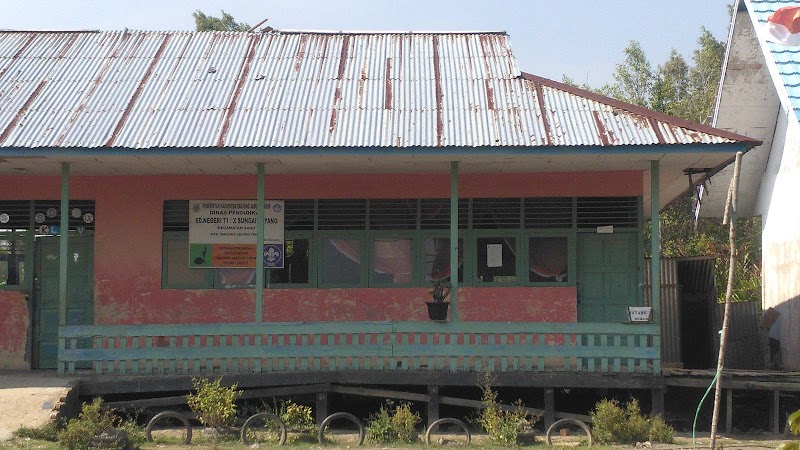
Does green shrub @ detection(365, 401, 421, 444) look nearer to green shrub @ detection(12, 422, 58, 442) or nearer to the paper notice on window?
the paper notice on window

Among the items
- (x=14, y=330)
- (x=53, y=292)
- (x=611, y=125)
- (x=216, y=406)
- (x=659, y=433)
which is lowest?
(x=659, y=433)

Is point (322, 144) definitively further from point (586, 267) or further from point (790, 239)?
point (790, 239)

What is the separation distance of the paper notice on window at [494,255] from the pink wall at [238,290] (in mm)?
377

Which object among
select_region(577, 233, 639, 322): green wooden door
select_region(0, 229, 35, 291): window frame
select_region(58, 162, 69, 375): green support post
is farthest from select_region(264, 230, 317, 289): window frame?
select_region(577, 233, 639, 322): green wooden door

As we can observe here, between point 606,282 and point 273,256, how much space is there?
441 centimetres

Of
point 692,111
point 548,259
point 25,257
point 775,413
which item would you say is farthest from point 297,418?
point 692,111

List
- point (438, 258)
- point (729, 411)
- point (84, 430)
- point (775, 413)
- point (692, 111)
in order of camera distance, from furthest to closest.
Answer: point (692, 111)
point (438, 258)
point (775, 413)
point (729, 411)
point (84, 430)

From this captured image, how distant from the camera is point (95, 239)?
1262cm

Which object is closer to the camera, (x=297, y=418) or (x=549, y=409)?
(x=297, y=418)

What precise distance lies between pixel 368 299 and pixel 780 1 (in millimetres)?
6427

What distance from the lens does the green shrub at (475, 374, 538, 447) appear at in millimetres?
10165

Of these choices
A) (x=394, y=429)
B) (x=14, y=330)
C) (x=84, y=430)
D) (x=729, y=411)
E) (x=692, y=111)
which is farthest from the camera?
(x=692, y=111)

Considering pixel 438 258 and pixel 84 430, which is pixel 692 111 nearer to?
pixel 438 258

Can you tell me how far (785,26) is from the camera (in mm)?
11398
